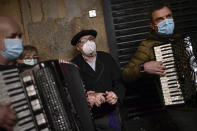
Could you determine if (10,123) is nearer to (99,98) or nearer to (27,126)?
(27,126)

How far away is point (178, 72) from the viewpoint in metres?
2.29

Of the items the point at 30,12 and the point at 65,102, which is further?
the point at 30,12

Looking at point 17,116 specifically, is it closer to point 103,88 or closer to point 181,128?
point 103,88

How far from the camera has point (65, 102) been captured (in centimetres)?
182

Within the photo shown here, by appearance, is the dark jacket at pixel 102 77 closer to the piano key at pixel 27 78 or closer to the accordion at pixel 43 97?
the accordion at pixel 43 97

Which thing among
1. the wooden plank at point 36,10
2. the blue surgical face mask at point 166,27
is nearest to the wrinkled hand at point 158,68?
the blue surgical face mask at point 166,27

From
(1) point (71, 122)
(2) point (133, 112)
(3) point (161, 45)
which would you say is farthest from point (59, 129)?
(2) point (133, 112)

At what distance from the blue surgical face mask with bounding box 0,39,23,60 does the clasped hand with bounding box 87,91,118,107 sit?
0.89 m

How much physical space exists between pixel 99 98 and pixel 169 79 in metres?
0.78

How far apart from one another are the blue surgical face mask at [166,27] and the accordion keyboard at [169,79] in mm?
412

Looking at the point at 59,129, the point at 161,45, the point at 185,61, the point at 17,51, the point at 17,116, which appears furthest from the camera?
the point at 161,45

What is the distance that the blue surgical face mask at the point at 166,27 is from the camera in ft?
8.87

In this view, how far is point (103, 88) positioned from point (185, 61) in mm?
1080

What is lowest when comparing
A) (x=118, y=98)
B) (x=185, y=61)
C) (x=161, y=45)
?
(x=118, y=98)
